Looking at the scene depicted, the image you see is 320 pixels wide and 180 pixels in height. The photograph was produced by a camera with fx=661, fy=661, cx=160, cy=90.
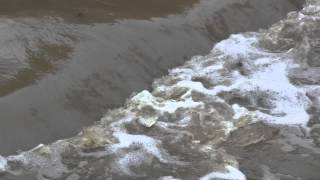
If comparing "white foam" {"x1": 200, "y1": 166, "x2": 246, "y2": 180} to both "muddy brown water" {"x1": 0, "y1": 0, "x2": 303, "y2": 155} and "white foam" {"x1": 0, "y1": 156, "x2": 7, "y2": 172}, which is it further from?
"white foam" {"x1": 0, "y1": 156, "x2": 7, "y2": 172}

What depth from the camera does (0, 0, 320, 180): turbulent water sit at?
5.18m

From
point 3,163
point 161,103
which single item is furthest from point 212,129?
point 3,163

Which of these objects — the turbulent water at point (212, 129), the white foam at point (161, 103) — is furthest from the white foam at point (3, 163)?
the white foam at point (161, 103)

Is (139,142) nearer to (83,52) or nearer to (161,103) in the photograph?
(161,103)

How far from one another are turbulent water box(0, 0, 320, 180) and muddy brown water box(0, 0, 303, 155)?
156 millimetres

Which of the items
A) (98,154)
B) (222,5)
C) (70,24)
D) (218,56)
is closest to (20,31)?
(70,24)

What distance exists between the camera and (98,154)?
5.29 metres

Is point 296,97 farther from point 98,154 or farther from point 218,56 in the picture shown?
point 98,154

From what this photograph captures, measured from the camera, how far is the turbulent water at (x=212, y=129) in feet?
17.0

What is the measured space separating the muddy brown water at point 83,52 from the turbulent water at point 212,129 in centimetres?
16

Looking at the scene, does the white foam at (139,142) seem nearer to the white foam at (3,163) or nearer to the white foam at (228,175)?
the white foam at (228,175)

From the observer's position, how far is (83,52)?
6.19 metres

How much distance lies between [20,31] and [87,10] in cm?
91

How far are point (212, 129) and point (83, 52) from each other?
143 cm
